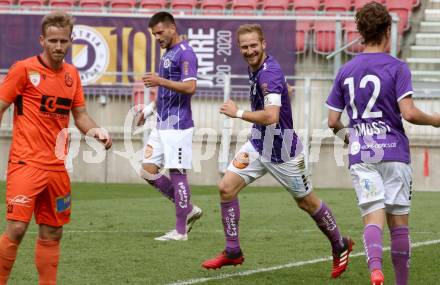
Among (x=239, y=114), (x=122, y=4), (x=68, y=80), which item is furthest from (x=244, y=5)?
(x=68, y=80)

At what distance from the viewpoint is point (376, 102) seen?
22.8 feet

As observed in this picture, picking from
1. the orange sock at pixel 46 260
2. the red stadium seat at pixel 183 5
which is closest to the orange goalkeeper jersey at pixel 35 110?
the orange sock at pixel 46 260

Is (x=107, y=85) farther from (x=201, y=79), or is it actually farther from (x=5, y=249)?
(x=5, y=249)

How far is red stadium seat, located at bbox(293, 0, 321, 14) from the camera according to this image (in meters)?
21.8

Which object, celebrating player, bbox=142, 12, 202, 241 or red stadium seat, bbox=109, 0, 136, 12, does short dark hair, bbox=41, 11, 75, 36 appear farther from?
red stadium seat, bbox=109, 0, 136, 12

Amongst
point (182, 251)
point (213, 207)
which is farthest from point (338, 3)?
point (182, 251)

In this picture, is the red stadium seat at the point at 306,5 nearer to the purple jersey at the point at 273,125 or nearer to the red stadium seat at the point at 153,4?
the red stadium seat at the point at 153,4

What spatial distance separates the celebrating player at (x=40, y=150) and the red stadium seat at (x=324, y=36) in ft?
42.2

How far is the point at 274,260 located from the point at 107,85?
10540 millimetres

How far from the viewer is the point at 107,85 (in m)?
19.4

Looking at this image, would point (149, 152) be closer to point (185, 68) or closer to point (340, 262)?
point (185, 68)

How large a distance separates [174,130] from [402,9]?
11924mm

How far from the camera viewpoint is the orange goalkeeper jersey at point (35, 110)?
6.99 metres

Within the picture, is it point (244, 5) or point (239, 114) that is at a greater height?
point (239, 114)
